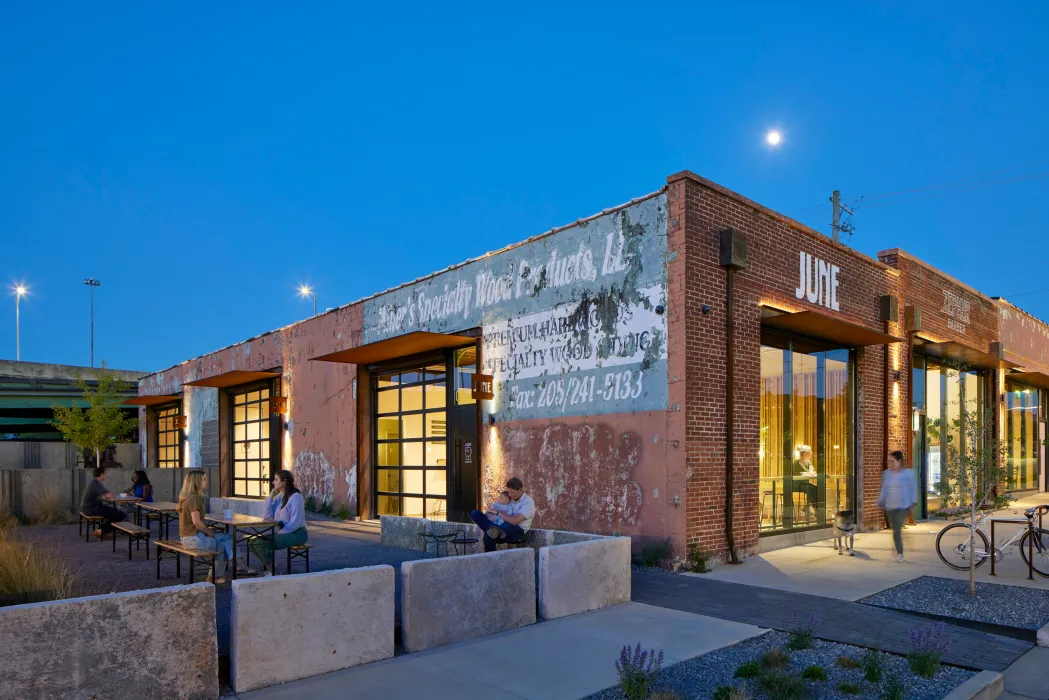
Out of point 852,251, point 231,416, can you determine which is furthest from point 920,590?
point 231,416

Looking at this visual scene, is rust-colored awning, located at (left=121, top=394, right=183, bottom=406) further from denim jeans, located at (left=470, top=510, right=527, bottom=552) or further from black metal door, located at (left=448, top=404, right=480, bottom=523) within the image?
denim jeans, located at (left=470, top=510, right=527, bottom=552)

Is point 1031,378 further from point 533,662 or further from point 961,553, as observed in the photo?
point 533,662

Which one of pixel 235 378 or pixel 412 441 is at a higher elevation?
pixel 235 378

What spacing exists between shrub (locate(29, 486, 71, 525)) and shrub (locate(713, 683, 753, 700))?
717 inches

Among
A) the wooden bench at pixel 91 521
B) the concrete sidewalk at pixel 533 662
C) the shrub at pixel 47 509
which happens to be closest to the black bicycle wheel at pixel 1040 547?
the concrete sidewalk at pixel 533 662

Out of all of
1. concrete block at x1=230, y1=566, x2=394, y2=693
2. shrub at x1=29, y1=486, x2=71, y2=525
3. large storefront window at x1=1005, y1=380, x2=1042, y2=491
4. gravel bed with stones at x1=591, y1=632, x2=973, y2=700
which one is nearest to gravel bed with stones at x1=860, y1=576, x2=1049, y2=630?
gravel bed with stones at x1=591, y1=632, x2=973, y2=700

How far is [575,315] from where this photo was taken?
38.2ft

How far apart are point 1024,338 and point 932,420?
8.31m

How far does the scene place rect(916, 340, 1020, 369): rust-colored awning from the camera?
1630 centimetres

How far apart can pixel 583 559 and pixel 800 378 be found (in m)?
6.97

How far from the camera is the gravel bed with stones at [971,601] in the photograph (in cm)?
724

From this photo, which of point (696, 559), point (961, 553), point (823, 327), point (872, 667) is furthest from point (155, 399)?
point (872, 667)

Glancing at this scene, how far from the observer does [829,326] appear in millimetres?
11578

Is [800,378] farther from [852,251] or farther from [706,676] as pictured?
[706,676]
